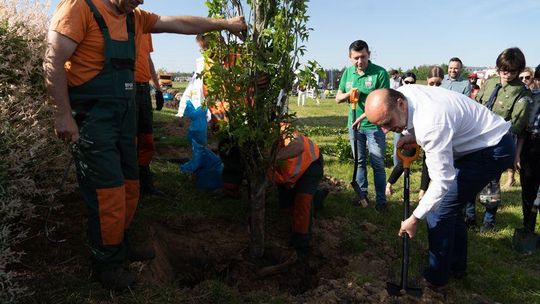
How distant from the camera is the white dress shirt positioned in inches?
110

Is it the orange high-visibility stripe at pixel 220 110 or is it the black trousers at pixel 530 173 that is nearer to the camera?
the orange high-visibility stripe at pixel 220 110

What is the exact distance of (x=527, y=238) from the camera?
4594mm

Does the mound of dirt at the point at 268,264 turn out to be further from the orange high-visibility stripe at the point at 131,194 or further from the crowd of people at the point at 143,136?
the orange high-visibility stripe at the point at 131,194

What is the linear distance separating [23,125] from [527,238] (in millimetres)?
5181

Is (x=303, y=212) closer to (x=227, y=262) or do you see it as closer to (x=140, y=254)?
(x=227, y=262)

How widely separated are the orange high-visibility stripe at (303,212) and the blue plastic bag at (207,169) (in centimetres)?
136

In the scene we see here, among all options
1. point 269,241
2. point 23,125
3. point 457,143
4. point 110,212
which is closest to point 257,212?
point 269,241

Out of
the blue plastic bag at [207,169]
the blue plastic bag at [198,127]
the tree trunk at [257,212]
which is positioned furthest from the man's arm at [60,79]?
the blue plastic bag at [198,127]

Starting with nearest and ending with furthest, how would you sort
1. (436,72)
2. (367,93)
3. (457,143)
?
(457,143) → (367,93) → (436,72)

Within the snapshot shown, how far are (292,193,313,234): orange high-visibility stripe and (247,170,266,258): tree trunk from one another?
39cm

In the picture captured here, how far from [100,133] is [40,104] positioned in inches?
30.6

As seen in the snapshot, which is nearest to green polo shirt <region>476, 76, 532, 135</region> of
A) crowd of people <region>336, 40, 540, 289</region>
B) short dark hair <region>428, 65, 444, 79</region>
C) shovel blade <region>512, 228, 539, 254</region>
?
crowd of people <region>336, 40, 540, 289</region>

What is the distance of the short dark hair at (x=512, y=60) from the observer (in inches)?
176

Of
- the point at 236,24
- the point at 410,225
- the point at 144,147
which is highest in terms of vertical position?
the point at 236,24
